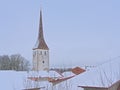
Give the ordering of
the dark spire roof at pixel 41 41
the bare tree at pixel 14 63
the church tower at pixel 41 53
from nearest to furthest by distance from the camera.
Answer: the church tower at pixel 41 53 < the dark spire roof at pixel 41 41 < the bare tree at pixel 14 63

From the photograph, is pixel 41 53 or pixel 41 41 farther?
pixel 41 53

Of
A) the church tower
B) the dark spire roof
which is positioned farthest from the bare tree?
the dark spire roof

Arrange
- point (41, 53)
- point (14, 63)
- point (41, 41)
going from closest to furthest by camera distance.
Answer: point (41, 41), point (41, 53), point (14, 63)

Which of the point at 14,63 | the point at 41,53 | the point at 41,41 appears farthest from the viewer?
the point at 14,63

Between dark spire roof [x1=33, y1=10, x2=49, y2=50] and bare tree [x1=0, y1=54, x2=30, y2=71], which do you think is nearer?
dark spire roof [x1=33, y1=10, x2=49, y2=50]

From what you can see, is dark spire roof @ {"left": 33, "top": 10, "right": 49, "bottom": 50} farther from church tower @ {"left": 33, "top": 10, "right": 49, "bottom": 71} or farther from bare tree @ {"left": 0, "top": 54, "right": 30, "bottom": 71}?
bare tree @ {"left": 0, "top": 54, "right": 30, "bottom": 71}

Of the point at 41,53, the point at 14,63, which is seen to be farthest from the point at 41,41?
the point at 14,63

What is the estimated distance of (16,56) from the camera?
93250mm

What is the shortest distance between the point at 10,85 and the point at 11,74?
3.07 m

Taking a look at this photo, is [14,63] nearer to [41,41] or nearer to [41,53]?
[41,53]

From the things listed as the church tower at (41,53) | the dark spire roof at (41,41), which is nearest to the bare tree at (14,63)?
the church tower at (41,53)

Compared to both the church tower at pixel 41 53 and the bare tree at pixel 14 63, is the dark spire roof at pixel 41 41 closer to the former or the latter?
the church tower at pixel 41 53

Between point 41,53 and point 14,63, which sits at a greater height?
point 41,53

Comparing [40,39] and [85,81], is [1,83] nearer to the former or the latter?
[85,81]
